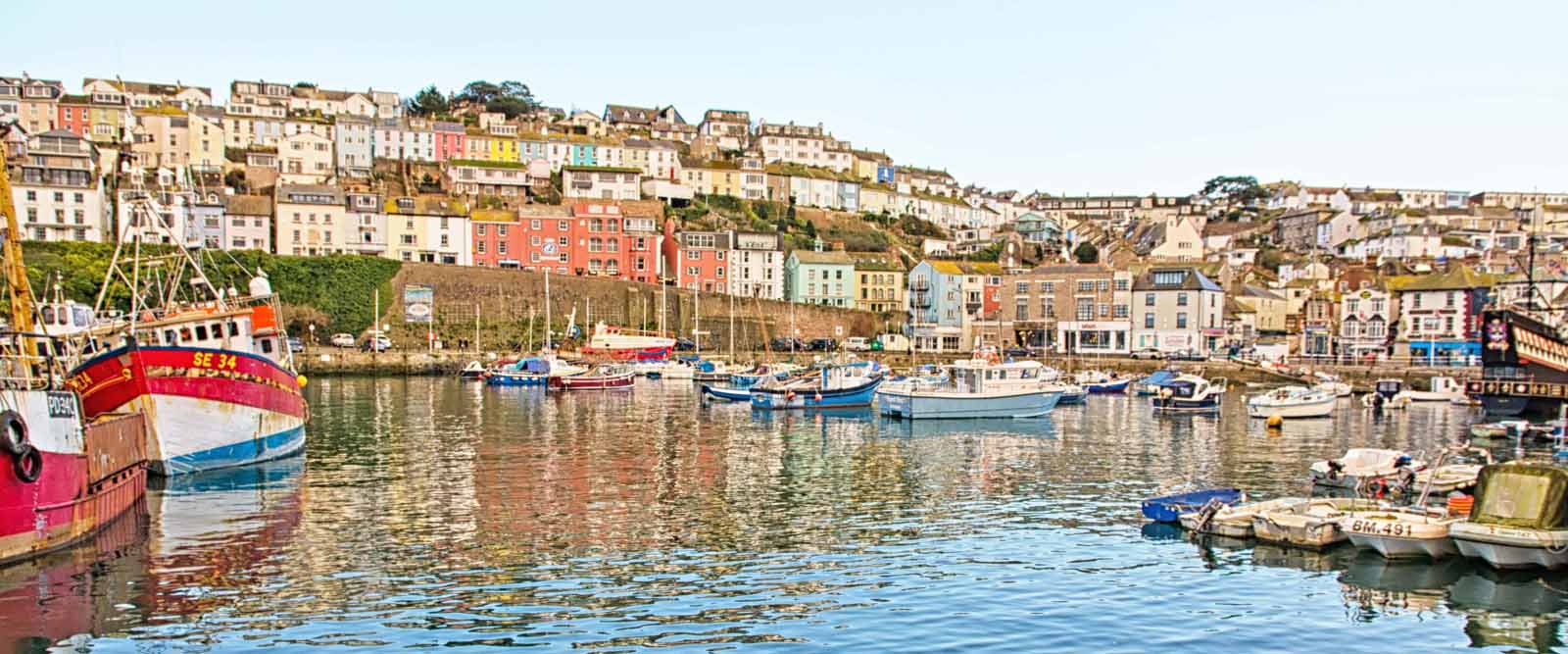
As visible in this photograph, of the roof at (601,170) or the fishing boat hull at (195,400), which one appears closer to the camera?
the fishing boat hull at (195,400)

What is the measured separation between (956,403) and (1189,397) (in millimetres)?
15487

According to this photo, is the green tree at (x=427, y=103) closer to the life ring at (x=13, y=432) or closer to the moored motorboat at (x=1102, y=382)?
the moored motorboat at (x=1102, y=382)

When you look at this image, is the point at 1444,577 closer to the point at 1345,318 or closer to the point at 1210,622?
the point at 1210,622

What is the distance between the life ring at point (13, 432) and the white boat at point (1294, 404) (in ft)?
174

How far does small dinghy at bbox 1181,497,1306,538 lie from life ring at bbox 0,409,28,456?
933 inches

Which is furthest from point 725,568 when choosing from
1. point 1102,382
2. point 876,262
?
point 876,262

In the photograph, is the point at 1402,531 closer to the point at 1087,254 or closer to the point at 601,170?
the point at 601,170

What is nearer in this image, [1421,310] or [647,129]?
[1421,310]

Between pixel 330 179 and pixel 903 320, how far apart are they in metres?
59.2

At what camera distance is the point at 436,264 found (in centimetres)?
9712

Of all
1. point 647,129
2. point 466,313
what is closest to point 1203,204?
point 647,129

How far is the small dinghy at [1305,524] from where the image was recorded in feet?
79.6

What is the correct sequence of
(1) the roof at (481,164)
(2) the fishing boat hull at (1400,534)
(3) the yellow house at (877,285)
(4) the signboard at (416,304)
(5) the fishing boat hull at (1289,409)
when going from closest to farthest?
(2) the fishing boat hull at (1400,534)
(5) the fishing boat hull at (1289,409)
(4) the signboard at (416,304)
(3) the yellow house at (877,285)
(1) the roof at (481,164)

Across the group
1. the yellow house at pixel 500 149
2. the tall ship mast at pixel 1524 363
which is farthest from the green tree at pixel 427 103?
the tall ship mast at pixel 1524 363
